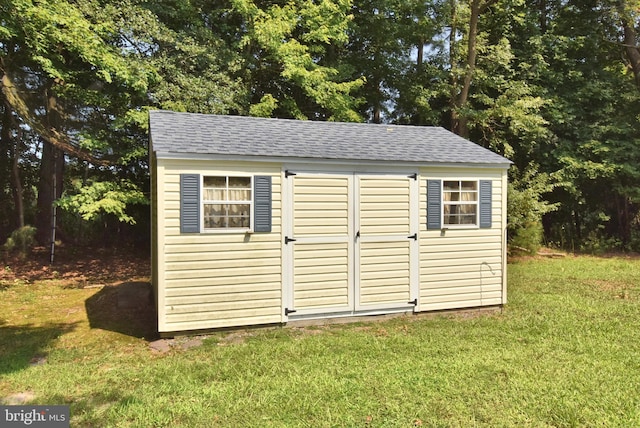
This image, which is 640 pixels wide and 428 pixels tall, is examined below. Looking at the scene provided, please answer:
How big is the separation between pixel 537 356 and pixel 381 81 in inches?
524

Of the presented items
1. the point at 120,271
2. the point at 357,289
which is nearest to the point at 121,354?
the point at 357,289

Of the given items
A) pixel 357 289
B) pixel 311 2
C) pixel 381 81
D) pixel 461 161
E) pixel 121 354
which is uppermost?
pixel 311 2

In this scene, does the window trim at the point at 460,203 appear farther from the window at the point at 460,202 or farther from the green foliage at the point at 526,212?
the green foliage at the point at 526,212

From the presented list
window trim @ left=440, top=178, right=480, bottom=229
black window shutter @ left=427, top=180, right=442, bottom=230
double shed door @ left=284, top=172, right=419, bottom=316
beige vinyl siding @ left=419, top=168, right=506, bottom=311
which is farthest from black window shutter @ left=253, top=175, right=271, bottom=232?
window trim @ left=440, top=178, right=480, bottom=229

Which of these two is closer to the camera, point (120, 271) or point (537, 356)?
point (537, 356)

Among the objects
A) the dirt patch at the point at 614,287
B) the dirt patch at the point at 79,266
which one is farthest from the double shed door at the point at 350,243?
the dirt patch at the point at 79,266

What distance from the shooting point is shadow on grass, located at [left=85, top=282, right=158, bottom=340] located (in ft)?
20.3

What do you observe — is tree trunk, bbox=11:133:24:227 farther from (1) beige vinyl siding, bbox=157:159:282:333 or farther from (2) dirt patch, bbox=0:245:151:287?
(1) beige vinyl siding, bbox=157:159:282:333

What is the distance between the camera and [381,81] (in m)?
16.3

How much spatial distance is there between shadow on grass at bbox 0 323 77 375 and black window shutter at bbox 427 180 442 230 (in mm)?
5681

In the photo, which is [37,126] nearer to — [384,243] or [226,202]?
[226,202]

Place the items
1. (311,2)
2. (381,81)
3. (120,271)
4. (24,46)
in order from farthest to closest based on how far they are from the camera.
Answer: (381,81) → (311,2) → (120,271) → (24,46)

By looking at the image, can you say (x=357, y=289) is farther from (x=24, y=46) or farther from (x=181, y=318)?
(x=24, y=46)

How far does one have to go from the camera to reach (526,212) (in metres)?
12.6
